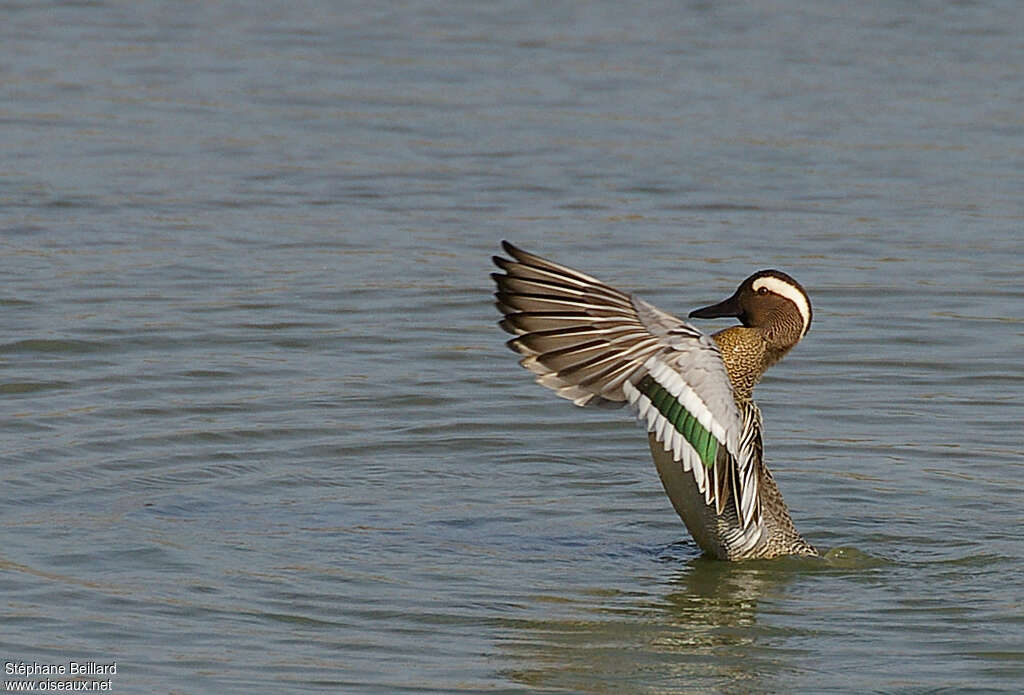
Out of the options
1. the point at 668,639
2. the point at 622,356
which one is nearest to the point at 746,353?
the point at 622,356

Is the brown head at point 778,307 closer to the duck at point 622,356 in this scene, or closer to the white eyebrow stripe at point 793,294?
the white eyebrow stripe at point 793,294

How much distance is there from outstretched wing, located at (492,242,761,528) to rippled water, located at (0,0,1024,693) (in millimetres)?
709

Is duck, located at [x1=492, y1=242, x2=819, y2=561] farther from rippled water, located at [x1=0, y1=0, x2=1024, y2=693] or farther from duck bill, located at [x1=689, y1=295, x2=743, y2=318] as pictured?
duck bill, located at [x1=689, y1=295, x2=743, y2=318]

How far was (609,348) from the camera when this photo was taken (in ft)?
20.1

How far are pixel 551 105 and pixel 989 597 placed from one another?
31.0 feet

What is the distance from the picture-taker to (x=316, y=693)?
5.61 meters

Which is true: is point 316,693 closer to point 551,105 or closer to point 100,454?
point 100,454

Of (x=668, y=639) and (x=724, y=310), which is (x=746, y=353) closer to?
(x=724, y=310)

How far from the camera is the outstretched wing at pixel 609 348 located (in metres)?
6.13

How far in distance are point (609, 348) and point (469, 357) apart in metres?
3.65

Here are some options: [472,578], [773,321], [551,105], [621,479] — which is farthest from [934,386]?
[551,105]

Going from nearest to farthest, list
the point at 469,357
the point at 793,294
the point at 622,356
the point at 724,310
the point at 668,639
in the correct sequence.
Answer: the point at 622,356 < the point at 668,639 < the point at 793,294 < the point at 724,310 < the point at 469,357

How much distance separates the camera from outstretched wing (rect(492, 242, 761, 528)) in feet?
20.1

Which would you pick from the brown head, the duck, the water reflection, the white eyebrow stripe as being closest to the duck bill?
the brown head
